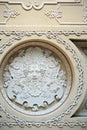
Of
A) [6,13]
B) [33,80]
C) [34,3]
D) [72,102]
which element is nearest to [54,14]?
[34,3]

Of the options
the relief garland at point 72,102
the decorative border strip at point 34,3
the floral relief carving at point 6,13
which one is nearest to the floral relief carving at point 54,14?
the decorative border strip at point 34,3

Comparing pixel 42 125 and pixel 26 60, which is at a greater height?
pixel 26 60

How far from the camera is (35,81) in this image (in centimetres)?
364

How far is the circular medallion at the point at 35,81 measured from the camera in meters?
3.60

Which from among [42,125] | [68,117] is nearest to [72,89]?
[68,117]

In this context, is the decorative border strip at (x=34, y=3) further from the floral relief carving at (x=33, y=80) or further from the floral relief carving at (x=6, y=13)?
the floral relief carving at (x=33, y=80)

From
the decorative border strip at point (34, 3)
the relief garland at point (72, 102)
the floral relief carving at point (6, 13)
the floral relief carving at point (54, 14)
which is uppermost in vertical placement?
the decorative border strip at point (34, 3)

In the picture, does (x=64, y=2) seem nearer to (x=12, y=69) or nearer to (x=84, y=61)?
(x=84, y=61)

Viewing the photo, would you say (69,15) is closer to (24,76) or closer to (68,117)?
(24,76)

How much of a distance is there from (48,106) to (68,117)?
11.9 inches

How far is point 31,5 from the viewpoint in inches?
143

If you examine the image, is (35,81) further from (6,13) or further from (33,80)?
(6,13)

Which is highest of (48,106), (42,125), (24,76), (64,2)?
(64,2)

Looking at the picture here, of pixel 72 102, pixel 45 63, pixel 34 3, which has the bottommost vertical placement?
pixel 72 102
